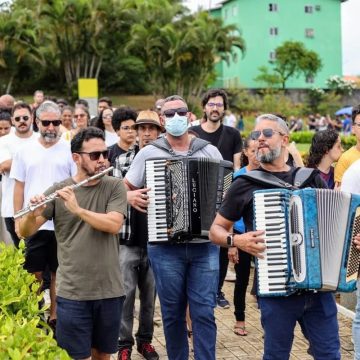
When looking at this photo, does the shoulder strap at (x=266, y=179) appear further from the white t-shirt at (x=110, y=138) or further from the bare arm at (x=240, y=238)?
the white t-shirt at (x=110, y=138)

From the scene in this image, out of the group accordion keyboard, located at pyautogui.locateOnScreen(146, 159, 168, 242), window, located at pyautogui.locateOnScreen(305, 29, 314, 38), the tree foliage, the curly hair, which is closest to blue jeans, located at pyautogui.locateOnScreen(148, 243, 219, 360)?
accordion keyboard, located at pyautogui.locateOnScreen(146, 159, 168, 242)

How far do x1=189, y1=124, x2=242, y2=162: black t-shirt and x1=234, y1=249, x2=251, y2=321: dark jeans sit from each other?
1412mm

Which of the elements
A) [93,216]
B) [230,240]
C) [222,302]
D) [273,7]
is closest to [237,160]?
→ [222,302]

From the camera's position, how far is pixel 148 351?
6.09m

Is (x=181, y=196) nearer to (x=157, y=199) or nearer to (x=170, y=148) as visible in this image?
(x=157, y=199)

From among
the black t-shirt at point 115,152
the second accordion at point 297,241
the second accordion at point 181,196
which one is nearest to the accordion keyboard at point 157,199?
the second accordion at point 181,196

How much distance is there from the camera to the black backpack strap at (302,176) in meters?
4.39

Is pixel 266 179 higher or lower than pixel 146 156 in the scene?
lower

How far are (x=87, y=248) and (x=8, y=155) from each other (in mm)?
3367

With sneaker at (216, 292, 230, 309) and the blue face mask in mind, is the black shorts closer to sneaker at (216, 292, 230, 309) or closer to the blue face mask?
the blue face mask

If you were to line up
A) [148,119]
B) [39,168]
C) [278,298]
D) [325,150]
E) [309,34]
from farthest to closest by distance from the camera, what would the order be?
[309,34], [325,150], [39,168], [148,119], [278,298]

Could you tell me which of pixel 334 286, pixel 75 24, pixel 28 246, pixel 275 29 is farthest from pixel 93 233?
pixel 275 29

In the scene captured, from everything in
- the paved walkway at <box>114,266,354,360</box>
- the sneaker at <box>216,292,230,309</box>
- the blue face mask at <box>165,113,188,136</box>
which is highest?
the blue face mask at <box>165,113,188,136</box>

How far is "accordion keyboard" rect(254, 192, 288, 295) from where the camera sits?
4.14 metres
